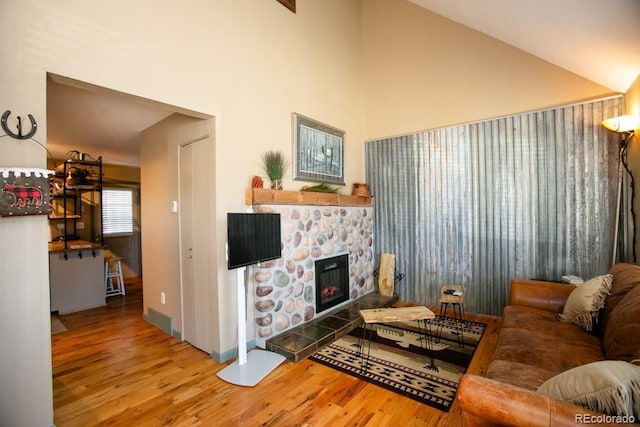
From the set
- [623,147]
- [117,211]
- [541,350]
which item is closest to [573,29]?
[623,147]

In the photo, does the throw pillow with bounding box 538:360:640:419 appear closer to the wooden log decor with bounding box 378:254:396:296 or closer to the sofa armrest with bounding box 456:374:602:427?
the sofa armrest with bounding box 456:374:602:427

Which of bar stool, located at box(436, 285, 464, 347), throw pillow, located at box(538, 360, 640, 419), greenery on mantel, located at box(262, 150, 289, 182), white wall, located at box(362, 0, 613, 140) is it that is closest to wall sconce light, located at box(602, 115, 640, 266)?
white wall, located at box(362, 0, 613, 140)

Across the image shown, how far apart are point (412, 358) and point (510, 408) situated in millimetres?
1766

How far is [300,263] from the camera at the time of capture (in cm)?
334

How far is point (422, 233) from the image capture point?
14.0 feet

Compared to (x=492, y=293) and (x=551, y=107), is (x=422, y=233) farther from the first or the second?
(x=551, y=107)

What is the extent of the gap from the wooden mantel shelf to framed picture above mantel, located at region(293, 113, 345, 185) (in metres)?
0.31

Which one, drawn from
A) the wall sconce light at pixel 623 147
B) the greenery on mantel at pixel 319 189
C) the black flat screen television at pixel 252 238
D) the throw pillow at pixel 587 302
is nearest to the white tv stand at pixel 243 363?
the black flat screen television at pixel 252 238

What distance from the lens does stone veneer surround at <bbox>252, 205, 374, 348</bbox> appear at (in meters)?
2.95

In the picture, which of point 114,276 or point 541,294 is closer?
point 541,294

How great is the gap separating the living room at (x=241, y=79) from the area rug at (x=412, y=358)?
119 centimetres

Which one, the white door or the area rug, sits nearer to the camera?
the area rug

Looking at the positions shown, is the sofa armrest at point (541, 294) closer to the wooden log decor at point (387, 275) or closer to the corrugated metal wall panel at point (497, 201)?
the corrugated metal wall panel at point (497, 201)

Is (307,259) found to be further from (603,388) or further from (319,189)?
(603,388)
